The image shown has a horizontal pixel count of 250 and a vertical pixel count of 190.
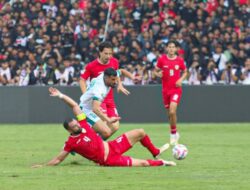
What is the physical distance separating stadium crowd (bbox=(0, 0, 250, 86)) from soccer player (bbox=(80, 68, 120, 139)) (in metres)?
13.3

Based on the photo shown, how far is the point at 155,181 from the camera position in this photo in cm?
1267

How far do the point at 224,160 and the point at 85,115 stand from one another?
2677 mm

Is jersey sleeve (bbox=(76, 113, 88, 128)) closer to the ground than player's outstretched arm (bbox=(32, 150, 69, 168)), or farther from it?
farther from it

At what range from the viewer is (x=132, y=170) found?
14203 mm

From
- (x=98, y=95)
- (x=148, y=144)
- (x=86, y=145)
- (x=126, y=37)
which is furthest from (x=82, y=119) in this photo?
(x=126, y=37)

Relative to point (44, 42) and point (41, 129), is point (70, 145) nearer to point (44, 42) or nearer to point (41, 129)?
point (41, 129)

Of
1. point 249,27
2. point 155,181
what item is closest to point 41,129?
point 249,27

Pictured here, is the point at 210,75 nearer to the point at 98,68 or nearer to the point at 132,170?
the point at 98,68

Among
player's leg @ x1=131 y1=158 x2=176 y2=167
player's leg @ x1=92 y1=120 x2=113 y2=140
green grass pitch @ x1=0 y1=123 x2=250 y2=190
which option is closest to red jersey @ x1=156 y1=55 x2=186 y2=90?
green grass pitch @ x1=0 y1=123 x2=250 y2=190

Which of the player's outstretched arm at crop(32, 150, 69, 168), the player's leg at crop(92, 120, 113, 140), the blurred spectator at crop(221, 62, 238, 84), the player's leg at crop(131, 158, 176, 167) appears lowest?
the blurred spectator at crop(221, 62, 238, 84)

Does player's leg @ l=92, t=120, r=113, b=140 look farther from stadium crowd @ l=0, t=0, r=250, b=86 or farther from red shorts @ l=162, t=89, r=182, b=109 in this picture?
stadium crowd @ l=0, t=0, r=250, b=86

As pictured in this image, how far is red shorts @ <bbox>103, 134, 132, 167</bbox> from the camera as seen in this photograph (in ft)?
48.2

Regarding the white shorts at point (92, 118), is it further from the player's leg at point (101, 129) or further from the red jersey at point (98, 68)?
the red jersey at point (98, 68)

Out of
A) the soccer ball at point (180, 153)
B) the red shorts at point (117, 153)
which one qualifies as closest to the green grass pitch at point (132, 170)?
the soccer ball at point (180, 153)
